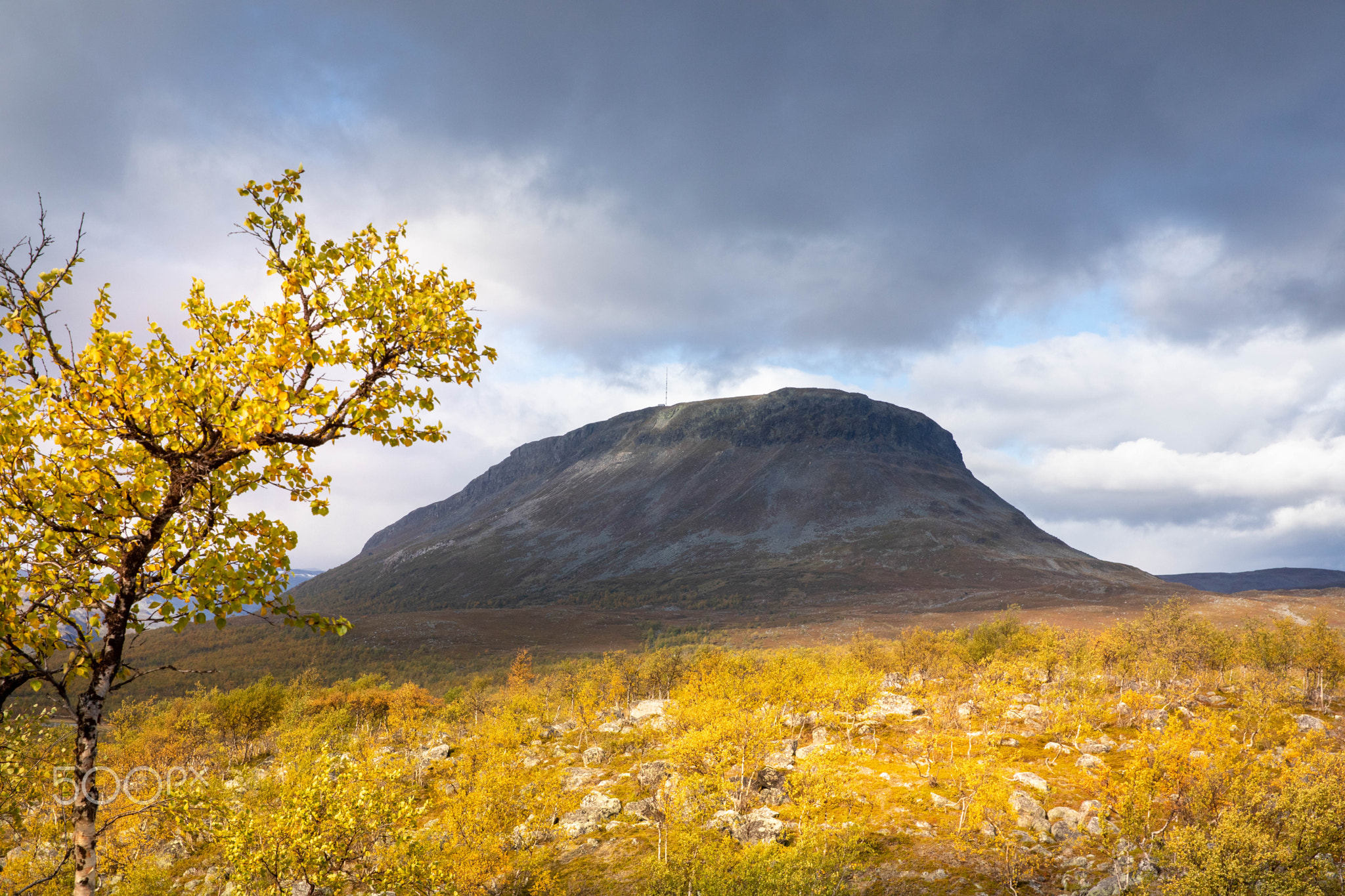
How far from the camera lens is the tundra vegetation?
42.1ft

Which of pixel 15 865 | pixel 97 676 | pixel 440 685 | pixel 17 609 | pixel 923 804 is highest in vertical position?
pixel 17 609

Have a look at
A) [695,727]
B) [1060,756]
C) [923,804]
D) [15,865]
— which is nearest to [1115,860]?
[923,804]

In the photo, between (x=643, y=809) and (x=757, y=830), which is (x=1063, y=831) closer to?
(x=757, y=830)

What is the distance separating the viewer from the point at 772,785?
26.4 metres

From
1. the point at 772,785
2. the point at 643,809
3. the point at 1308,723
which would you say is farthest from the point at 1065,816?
the point at 1308,723

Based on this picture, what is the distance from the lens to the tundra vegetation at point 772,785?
42.1 ft

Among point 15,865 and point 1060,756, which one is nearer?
point 15,865

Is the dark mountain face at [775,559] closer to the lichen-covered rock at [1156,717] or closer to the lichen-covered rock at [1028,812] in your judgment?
the lichen-covered rock at [1156,717]

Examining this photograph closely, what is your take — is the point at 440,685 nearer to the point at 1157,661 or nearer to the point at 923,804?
the point at 923,804

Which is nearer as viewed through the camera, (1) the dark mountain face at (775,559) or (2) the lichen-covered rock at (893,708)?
(2) the lichen-covered rock at (893,708)

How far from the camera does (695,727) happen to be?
26.1m

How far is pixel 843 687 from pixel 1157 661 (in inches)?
819

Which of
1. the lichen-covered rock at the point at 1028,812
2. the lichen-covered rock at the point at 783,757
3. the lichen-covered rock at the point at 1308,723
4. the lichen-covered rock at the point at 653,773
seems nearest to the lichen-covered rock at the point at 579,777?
the lichen-covered rock at the point at 653,773

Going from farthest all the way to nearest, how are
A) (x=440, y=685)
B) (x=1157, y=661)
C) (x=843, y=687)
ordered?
(x=440, y=685) < (x=1157, y=661) < (x=843, y=687)
